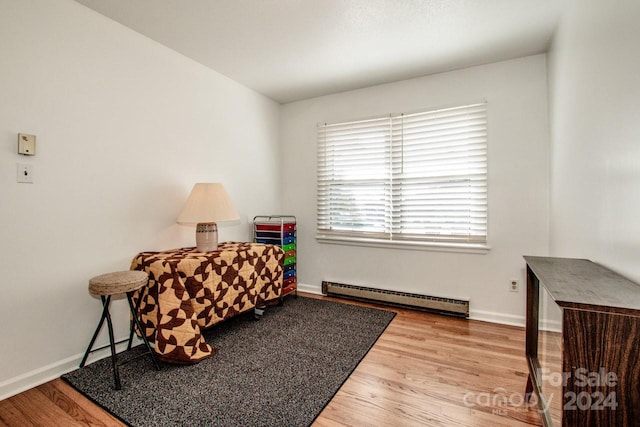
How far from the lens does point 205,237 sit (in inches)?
100

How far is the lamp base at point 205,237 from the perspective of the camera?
8.34 ft

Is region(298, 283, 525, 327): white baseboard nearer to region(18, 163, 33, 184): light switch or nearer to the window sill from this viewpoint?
the window sill

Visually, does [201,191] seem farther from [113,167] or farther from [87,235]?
[87,235]

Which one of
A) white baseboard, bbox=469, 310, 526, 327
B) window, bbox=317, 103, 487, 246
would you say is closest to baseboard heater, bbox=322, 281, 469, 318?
white baseboard, bbox=469, 310, 526, 327

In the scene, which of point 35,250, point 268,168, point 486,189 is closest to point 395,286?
point 486,189

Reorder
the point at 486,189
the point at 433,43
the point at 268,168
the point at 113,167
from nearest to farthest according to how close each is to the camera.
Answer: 1. the point at 113,167
2. the point at 433,43
3. the point at 486,189
4. the point at 268,168

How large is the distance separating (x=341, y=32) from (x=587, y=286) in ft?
7.32

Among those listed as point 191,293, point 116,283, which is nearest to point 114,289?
point 116,283

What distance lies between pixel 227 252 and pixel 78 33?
6.01ft

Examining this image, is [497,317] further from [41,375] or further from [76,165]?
[76,165]

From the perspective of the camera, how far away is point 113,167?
2223 millimetres

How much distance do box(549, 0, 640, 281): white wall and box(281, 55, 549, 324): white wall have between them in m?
0.44

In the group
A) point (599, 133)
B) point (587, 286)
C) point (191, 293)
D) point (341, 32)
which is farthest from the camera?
point (341, 32)

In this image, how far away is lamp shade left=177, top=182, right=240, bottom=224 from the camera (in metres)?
2.41
